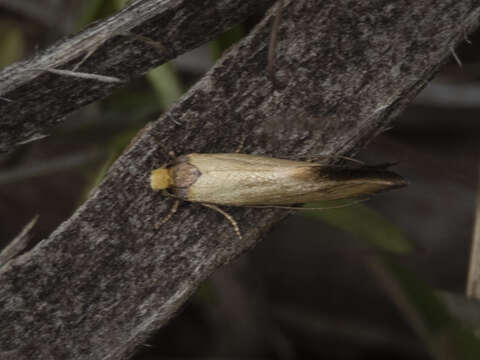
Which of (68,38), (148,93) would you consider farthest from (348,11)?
(148,93)

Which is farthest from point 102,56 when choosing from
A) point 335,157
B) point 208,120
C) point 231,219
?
point 335,157

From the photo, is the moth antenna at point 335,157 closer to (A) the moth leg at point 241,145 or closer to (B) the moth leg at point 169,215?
(A) the moth leg at point 241,145

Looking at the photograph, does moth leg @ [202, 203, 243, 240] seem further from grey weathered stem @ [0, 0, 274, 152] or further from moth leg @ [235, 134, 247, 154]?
grey weathered stem @ [0, 0, 274, 152]

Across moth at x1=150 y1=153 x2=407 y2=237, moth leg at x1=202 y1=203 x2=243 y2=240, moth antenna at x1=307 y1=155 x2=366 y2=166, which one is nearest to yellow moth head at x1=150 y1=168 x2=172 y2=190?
moth at x1=150 y1=153 x2=407 y2=237

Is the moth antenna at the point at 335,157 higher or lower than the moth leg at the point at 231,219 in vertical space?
higher

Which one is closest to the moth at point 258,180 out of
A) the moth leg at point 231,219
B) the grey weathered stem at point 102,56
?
the moth leg at point 231,219

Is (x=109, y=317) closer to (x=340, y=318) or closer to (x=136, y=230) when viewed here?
(x=136, y=230)

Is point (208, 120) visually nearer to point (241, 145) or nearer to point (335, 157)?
point (241, 145)

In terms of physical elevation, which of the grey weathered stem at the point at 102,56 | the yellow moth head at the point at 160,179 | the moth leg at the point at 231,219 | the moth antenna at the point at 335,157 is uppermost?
the grey weathered stem at the point at 102,56
